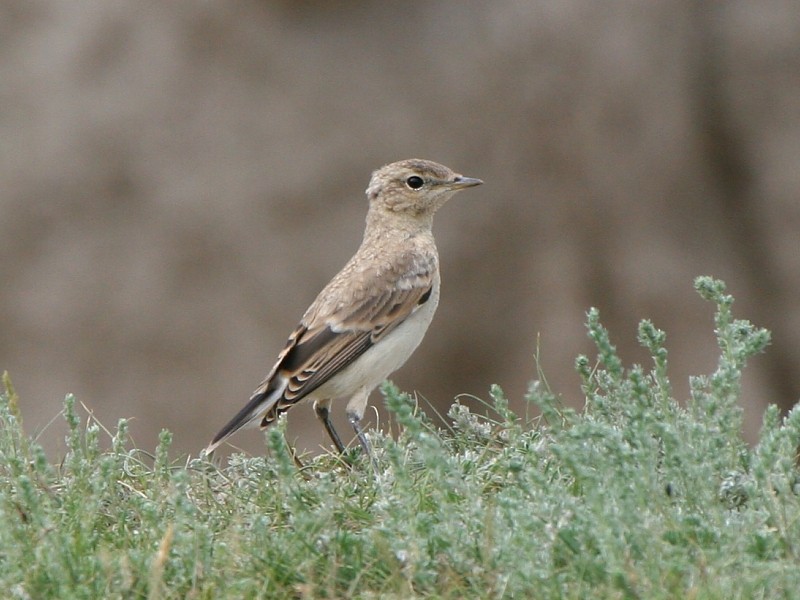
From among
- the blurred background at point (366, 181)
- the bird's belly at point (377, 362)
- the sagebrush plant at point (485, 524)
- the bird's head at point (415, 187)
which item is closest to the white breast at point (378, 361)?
the bird's belly at point (377, 362)

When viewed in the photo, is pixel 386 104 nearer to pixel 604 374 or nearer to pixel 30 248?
→ pixel 30 248

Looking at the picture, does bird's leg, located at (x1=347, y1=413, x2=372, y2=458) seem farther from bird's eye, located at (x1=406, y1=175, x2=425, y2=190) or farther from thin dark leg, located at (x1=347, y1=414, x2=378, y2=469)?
bird's eye, located at (x1=406, y1=175, x2=425, y2=190)

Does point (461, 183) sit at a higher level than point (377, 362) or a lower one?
higher

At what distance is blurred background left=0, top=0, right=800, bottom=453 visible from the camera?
11.4 m

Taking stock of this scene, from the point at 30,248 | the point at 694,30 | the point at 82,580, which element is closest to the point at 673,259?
the point at 694,30

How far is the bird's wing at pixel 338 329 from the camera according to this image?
6.86 metres

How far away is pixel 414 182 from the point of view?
26.1 ft

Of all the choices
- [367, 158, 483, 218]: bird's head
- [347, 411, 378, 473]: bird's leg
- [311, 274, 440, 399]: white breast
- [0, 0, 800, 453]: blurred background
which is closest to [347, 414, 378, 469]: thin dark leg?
[347, 411, 378, 473]: bird's leg

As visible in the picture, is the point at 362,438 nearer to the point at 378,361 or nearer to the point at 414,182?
the point at 378,361

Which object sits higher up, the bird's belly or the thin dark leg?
the bird's belly

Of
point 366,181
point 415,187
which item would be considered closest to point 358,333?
point 415,187

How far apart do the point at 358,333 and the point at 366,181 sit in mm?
4336

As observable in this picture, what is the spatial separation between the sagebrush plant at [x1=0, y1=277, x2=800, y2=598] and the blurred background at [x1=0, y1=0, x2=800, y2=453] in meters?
5.98

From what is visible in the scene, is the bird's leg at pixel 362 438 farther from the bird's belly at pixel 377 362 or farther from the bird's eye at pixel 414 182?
the bird's eye at pixel 414 182
